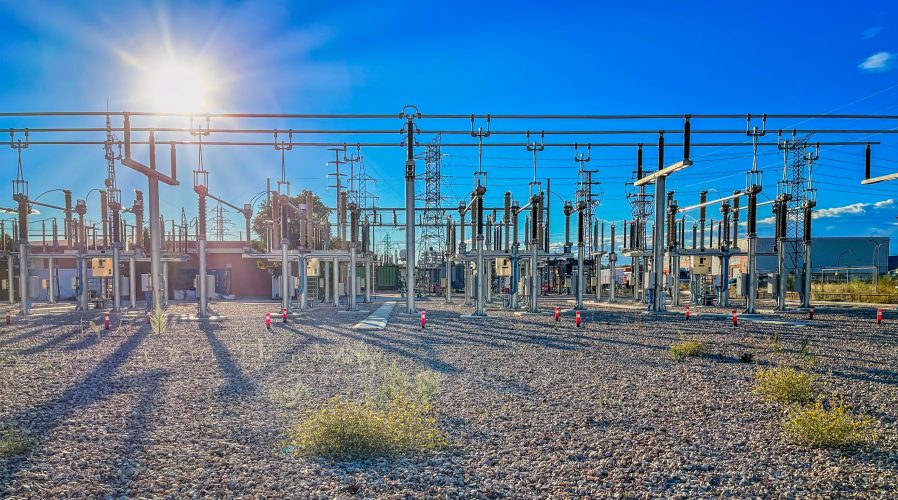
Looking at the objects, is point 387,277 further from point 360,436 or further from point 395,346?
point 360,436

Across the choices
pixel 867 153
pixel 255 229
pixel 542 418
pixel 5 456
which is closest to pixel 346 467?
pixel 542 418

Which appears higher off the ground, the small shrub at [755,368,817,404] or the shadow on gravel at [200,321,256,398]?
the small shrub at [755,368,817,404]

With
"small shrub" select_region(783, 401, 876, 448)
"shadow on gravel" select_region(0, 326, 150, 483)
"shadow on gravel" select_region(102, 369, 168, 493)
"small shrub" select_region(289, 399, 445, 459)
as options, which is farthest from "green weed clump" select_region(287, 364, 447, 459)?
"small shrub" select_region(783, 401, 876, 448)

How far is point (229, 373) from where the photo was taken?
10289 millimetres

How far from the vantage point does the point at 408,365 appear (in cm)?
1104

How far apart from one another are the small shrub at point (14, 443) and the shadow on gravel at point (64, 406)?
133 mm

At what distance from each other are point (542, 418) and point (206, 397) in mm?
4647

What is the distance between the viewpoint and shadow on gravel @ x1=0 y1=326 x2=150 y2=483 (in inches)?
257

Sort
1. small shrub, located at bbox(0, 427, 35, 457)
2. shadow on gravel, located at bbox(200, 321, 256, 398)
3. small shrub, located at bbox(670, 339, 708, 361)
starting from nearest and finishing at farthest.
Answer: small shrub, located at bbox(0, 427, 35, 457) < shadow on gravel, located at bbox(200, 321, 256, 398) < small shrub, located at bbox(670, 339, 708, 361)

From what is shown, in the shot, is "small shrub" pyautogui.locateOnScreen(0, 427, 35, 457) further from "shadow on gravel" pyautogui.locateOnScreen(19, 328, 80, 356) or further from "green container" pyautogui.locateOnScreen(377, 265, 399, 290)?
"green container" pyautogui.locateOnScreen(377, 265, 399, 290)

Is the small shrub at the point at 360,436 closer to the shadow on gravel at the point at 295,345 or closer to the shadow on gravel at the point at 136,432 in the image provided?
the shadow on gravel at the point at 136,432

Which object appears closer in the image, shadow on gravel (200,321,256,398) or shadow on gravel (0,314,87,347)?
shadow on gravel (200,321,256,398)

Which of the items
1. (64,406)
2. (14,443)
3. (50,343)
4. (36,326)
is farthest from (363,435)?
(36,326)

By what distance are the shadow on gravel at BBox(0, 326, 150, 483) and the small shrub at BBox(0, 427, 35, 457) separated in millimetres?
133
